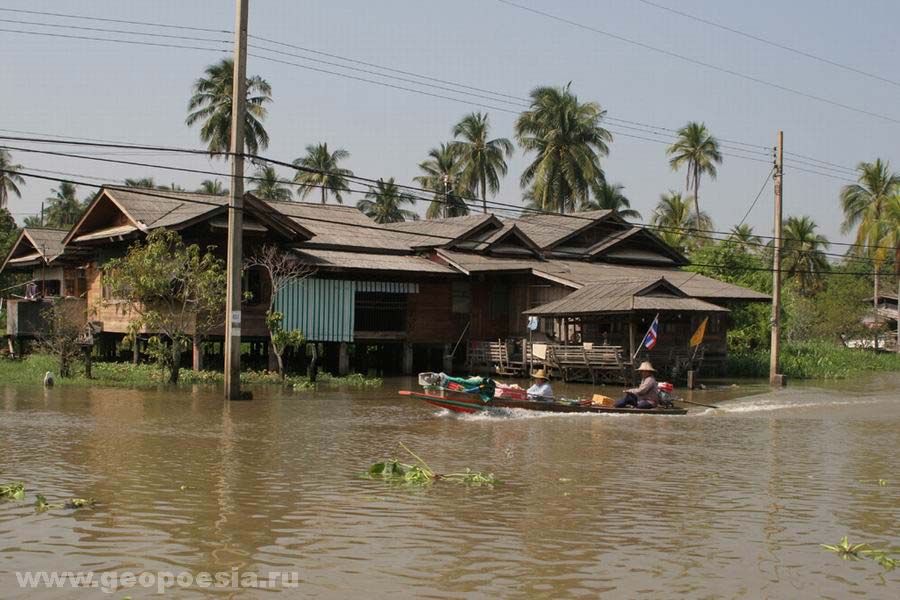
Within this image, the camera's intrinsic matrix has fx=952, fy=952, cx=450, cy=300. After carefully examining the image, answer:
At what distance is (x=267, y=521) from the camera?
971 centimetres

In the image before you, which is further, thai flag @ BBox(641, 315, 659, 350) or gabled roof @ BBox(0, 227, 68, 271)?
gabled roof @ BBox(0, 227, 68, 271)

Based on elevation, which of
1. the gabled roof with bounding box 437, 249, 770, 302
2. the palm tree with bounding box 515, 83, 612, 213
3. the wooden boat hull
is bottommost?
the wooden boat hull

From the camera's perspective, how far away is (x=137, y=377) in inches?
1075

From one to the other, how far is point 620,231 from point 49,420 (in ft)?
99.0

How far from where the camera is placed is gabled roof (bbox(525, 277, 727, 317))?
29766 mm

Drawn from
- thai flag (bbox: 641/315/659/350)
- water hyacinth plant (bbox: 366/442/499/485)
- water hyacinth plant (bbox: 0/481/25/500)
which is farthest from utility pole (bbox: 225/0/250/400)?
thai flag (bbox: 641/315/659/350)

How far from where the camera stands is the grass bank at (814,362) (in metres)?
38.1

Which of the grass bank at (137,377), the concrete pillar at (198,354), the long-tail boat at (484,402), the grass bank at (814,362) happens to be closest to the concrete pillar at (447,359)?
the grass bank at (137,377)

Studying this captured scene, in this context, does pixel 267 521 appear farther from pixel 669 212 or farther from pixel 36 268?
pixel 669 212

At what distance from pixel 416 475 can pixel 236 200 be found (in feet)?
37.4

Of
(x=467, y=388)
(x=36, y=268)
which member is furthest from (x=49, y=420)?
(x=36, y=268)

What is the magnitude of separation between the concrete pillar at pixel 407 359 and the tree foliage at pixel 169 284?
347 inches

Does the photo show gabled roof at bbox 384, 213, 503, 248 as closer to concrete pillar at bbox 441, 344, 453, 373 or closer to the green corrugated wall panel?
concrete pillar at bbox 441, 344, 453, 373

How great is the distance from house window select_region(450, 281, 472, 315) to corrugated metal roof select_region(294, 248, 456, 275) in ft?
3.85
